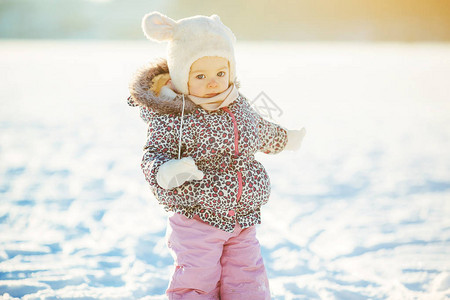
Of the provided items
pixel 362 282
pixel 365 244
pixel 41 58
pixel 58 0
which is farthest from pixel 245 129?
pixel 58 0

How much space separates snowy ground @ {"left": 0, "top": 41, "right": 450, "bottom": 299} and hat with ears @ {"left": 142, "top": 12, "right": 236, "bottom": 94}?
1039mm

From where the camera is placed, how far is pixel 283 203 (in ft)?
11.3

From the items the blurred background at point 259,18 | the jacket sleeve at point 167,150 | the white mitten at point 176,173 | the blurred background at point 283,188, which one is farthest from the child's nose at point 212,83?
the blurred background at point 259,18

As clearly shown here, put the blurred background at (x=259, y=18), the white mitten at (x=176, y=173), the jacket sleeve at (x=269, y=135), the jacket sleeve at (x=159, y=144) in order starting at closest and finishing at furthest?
the white mitten at (x=176, y=173) → the jacket sleeve at (x=159, y=144) → the jacket sleeve at (x=269, y=135) → the blurred background at (x=259, y=18)

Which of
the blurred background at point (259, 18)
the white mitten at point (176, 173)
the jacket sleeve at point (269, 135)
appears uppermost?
the blurred background at point (259, 18)

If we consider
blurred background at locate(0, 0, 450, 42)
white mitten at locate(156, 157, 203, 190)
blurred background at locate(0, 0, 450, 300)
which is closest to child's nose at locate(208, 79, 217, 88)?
white mitten at locate(156, 157, 203, 190)

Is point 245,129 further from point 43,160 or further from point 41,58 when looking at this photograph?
point 41,58

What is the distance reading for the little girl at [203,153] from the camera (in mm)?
1743

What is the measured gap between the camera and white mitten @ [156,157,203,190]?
5.30 feet

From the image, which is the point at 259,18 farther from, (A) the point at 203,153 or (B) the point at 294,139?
(A) the point at 203,153

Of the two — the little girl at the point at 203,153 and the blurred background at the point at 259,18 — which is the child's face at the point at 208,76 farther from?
the blurred background at the point at 259,18

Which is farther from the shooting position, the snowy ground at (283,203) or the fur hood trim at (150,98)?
the snowy ground at (283,203)

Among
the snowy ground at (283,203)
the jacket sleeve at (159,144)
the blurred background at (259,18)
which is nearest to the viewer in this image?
the jacket sleeve at (159,144)

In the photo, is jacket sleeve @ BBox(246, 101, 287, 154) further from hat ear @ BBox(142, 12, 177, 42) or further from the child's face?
hat ear @ BBox(142, 12, 177, 42)
